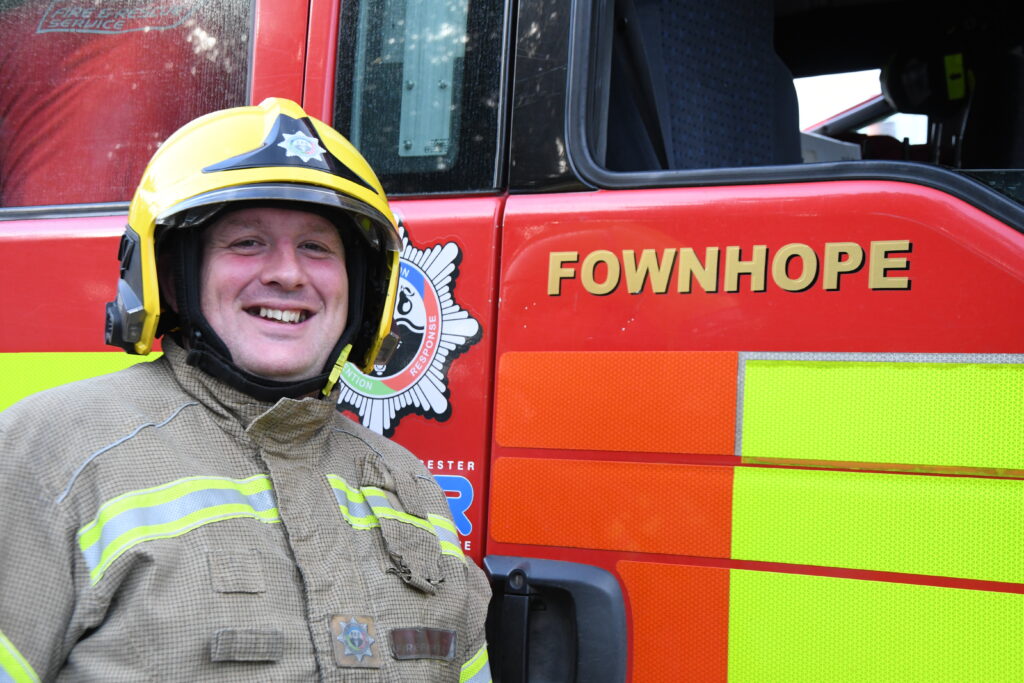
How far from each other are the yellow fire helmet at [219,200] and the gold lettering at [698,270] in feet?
1.75

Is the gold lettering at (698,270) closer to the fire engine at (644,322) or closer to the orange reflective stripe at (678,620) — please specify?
the fire engine at (644,322)

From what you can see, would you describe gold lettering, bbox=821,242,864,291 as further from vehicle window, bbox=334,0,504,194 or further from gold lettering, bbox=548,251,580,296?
vehicle window, bbox=334,0,504,194

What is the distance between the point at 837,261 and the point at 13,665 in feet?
4.53

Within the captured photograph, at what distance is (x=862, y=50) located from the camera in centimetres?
299

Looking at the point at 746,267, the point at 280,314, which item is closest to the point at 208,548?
the point at 280,314

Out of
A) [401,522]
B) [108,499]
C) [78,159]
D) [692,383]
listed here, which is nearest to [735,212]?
[692,383]

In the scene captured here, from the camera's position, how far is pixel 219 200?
5.28 ft

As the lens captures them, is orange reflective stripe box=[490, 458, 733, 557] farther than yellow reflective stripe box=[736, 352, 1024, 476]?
Yes

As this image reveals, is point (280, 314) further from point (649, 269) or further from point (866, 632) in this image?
point (866, 632)

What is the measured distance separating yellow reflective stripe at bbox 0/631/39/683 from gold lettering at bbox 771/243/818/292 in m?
1.29

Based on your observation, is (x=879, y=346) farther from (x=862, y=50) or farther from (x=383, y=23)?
(x=862, y=50)

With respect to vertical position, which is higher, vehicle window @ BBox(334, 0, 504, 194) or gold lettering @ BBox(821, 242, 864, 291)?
vehicle window @ BBox(334, 0, 504, 194)

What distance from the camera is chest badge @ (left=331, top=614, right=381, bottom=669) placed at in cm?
149

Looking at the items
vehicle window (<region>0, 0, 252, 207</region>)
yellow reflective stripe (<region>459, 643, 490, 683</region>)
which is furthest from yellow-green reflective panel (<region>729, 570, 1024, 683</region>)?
vehicle window (<region>0, 0, 252, 207</region>)
